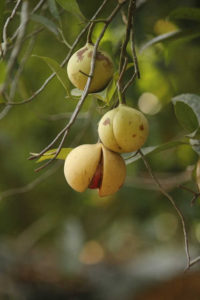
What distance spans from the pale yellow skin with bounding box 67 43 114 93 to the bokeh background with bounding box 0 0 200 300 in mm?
551

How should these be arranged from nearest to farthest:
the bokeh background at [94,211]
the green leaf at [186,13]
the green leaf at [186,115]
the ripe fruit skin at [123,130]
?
the ripe fruit skin at [123,130], the green leaf at [186,115], the green leaf at [186,13], the bokeh background at [94,211]

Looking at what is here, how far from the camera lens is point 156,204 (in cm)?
148

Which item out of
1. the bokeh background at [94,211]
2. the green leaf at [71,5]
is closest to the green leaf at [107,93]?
the green leaf at [71,5]

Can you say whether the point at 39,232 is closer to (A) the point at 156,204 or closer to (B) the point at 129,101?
(A) the point at 156,204

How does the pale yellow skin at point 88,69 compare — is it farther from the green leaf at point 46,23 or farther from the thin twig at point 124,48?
the green leaf at point 46,23

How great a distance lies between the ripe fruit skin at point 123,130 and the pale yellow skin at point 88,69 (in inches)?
1.8

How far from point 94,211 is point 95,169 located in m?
1.29

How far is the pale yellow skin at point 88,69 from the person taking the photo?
0.60 metres

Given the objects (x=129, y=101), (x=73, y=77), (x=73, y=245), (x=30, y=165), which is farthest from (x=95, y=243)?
(x=73, y=77)

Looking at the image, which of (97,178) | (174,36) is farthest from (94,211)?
(97,178)

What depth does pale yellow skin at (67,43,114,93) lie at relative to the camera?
1.97 ft

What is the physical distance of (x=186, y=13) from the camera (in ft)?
2.91

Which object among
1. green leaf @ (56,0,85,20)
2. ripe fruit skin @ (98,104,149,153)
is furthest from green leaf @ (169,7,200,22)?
ripe fruit skin @ (98,104,149,153)

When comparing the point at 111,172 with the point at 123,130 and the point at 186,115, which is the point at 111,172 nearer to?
the point at 123,130
